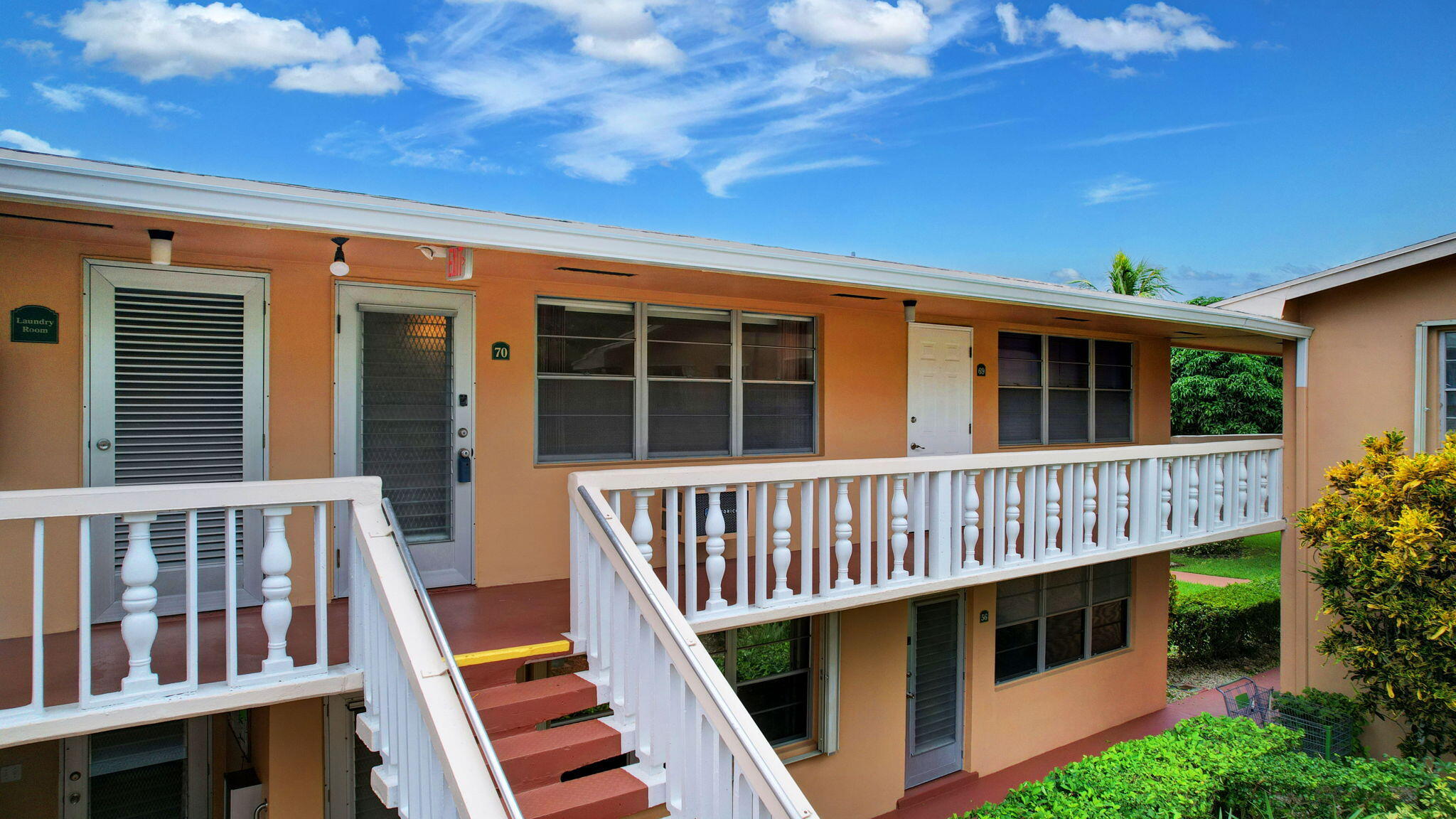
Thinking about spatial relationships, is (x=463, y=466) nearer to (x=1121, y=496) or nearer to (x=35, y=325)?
(x=35, y=325)

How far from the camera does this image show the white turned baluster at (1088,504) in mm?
6395

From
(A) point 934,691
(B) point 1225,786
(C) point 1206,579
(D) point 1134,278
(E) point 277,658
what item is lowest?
(C) point 1206,579

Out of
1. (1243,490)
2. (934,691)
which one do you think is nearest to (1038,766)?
(934,691)

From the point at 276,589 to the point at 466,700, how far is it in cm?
134

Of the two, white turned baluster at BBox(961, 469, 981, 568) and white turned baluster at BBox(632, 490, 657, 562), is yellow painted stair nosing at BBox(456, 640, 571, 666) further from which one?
white turned baluster at BBox(961, 469, 981, 568)

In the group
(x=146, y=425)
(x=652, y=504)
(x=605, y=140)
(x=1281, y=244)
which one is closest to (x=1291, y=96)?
(x=1281, y=244)

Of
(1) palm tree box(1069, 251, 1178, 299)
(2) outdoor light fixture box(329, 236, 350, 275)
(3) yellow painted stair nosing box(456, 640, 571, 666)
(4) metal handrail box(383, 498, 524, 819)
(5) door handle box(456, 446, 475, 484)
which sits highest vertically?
(1) palm tree box(1069, 251, 1178, 299)

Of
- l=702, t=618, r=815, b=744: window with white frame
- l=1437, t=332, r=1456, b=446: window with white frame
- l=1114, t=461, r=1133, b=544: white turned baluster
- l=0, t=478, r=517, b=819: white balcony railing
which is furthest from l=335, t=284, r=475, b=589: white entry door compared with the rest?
l=1437, t=332, r=1456, b=446: window with white frame

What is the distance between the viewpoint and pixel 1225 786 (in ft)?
18.0

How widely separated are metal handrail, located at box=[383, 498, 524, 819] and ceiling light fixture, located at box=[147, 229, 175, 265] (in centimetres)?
193

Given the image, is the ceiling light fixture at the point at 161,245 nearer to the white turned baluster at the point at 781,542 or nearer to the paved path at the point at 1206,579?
the white turned baluster at the point at 781,542

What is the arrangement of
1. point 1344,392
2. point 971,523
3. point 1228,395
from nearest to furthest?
point 971,523 < point 1344,392 < point 1228,395

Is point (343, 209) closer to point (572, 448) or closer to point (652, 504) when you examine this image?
point (572, 448)

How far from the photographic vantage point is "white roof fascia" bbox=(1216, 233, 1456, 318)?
7.16m
